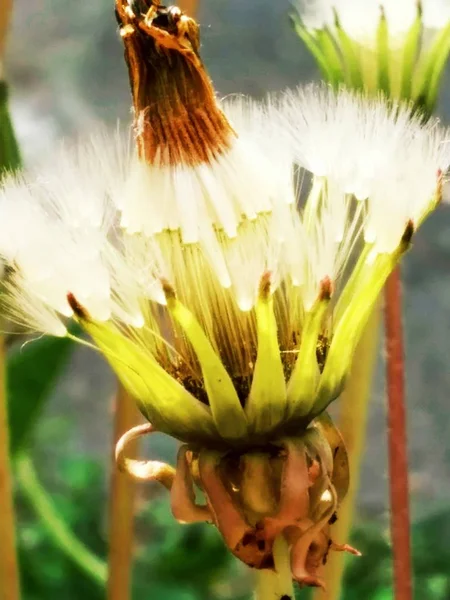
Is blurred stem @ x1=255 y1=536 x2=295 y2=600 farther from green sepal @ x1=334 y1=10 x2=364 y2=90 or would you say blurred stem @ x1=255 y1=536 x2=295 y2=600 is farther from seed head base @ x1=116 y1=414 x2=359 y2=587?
green sepal @ x1=334 y1=10 x2=364 y2=90

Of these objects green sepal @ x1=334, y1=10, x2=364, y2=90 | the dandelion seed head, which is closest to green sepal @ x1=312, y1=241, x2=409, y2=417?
the dandelion seed head

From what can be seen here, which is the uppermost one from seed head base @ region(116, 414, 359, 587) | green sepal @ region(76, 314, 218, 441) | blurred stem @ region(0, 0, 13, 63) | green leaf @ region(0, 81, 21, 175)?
blurred stem @ region(0, 0, 13, 63)

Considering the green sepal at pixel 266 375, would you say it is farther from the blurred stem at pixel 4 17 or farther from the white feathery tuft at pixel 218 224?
the blurred stem at pixel 4 17

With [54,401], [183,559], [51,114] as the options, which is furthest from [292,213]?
[54,401]

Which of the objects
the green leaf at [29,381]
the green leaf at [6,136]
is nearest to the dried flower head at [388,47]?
the green leaf at [6,136]

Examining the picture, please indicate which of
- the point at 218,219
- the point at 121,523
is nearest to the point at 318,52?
the point at 218,219

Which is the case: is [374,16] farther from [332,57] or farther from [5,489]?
[5,489]

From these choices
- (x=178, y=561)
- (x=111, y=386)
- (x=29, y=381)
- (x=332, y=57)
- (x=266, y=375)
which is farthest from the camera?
(x=111, y=386)

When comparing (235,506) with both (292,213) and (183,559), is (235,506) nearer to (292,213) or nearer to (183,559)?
(292,213)
